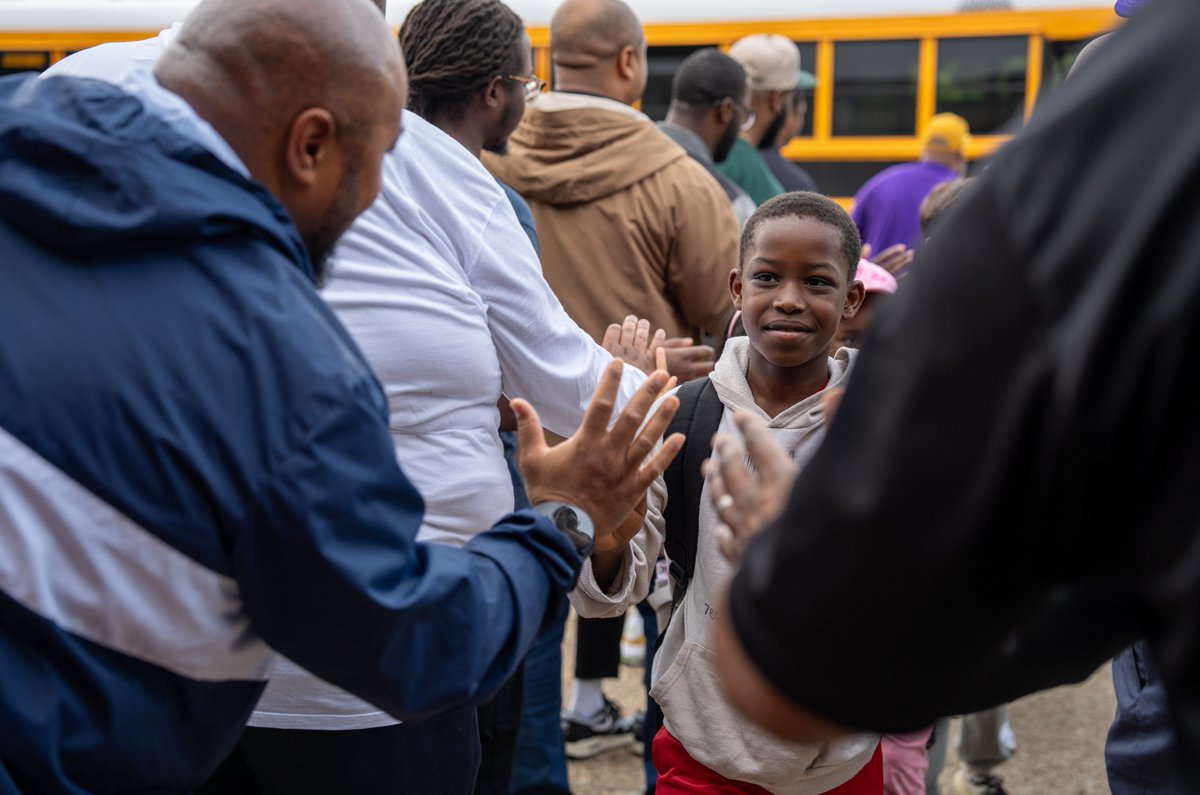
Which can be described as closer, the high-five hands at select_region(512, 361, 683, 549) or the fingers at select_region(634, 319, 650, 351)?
the high-five hands at select_region(512, 361, 683, 549)

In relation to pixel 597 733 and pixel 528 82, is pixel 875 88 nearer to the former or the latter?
pixel 597 733

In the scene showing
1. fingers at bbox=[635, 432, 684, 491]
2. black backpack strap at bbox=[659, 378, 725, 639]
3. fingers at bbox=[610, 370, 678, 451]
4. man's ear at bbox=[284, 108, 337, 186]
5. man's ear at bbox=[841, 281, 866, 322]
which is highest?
man's ear at bbox=[284, 108, 337, 186]

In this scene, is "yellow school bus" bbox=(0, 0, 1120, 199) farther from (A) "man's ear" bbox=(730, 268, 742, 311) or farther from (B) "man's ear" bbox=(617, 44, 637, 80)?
(A) "man's ear" bbox=(730, 268, 742, 311)

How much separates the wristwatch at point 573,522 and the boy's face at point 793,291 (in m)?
0.94

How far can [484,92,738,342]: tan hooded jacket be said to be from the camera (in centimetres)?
390

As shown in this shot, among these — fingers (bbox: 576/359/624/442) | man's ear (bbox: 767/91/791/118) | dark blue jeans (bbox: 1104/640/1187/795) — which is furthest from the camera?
man's ear (bbox: 767/91/791/118)

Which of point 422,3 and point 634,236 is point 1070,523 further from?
point 634,236

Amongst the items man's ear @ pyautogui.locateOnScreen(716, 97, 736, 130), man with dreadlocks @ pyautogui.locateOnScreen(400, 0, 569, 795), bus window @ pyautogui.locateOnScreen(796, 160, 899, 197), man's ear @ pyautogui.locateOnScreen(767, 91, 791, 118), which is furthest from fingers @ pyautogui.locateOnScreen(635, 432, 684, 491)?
bus window @ pyautogui.locateOnScreen(796, 160, 899, 197)

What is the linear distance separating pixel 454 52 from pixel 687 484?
3.58 ft

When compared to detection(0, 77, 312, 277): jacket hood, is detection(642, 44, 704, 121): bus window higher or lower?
lower

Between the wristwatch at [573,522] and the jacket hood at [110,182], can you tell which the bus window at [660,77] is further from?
the jacket hood at [110,182]

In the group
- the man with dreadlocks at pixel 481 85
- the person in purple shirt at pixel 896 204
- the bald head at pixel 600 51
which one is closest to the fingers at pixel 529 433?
the man with dreadlocks at pixel 481 85

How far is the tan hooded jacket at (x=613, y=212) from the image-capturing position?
3896 mm

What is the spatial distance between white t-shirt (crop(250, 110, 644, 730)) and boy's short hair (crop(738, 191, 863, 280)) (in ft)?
1.80
